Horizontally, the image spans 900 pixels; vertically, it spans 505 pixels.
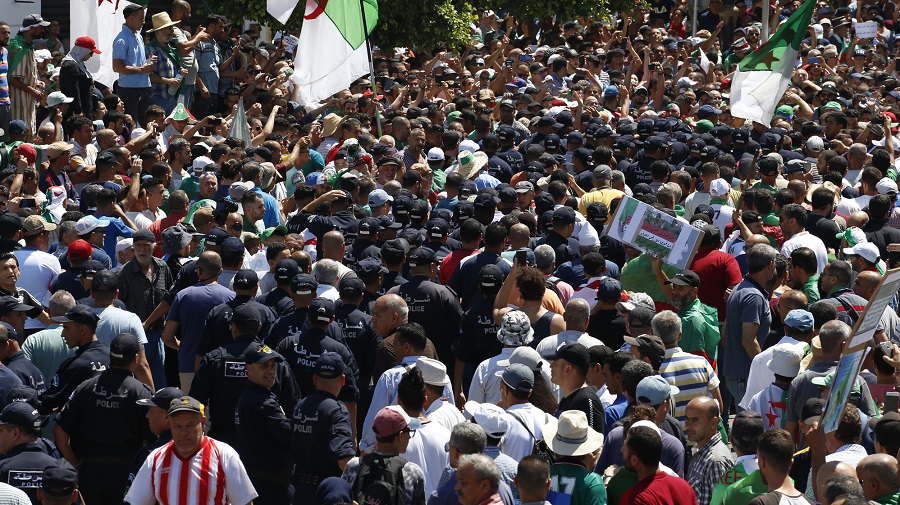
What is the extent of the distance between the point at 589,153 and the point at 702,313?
487cm

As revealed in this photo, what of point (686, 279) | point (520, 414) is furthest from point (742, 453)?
point (686, 279)

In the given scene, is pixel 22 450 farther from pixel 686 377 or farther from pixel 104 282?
pixel 686 377

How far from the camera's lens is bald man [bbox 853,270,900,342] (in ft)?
30.2

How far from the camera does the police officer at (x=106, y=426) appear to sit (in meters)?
8.00

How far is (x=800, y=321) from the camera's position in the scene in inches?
343

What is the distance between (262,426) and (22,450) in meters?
1.46

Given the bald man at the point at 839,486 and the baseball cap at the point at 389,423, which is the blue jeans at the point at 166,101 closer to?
the baseball cap at the point at 389,423

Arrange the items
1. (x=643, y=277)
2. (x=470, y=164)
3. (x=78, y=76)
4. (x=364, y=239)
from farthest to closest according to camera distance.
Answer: (x=78, y=76) < (x=470, y=164) < (x=364, y=239) < (x=643, y=277)

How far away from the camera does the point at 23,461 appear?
7102 mm

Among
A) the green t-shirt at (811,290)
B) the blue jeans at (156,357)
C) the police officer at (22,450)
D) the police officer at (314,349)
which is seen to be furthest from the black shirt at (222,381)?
the green t-shirt at (811,290)

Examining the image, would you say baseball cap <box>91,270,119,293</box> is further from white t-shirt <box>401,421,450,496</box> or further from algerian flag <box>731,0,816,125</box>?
algerian flag <box>731,0,816,125</box>

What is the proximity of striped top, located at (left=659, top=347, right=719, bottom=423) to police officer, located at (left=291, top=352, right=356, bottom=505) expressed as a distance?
2.09 metres

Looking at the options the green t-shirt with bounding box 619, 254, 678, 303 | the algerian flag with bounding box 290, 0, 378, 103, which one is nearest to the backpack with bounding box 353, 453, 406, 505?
the green t-shirt with bounding box 619, 254, 678, 303

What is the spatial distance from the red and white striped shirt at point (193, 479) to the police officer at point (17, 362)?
6.01 ft
